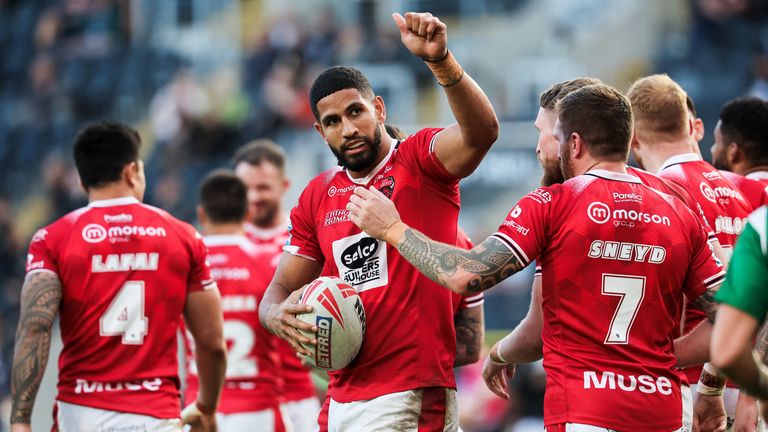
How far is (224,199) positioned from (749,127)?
12.7ft

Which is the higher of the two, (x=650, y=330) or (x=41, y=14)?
(x=41, y=14)

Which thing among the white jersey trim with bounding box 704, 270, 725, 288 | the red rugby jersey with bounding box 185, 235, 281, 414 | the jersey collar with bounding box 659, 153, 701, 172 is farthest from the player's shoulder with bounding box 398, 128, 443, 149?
the red rugby jersey with bounding box 185, 235, 281, 414

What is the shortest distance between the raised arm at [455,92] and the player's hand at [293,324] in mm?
1008

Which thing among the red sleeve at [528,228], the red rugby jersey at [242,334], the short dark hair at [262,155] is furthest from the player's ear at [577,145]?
the short dark hair at [262,155]

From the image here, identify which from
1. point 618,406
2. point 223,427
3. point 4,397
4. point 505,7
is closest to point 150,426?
point 223,427

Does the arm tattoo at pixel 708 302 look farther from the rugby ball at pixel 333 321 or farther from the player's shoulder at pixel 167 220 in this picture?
the player's shoulder at pixel 167 220

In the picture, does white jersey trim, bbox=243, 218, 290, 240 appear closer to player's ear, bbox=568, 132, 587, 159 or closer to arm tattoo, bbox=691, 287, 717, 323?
player's ear, bbox=568, 132, 587, 159

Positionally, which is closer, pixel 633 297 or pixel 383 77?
pixel 633 297

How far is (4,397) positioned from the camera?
1507cm

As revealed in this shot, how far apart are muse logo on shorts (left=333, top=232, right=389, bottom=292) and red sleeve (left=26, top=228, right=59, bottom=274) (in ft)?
6.21

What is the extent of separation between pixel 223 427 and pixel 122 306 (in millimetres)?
2102

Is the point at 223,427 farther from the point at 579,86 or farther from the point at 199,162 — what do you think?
the point at 199,162

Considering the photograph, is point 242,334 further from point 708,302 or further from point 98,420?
point 708,302

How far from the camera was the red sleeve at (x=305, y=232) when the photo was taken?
5.29 m
